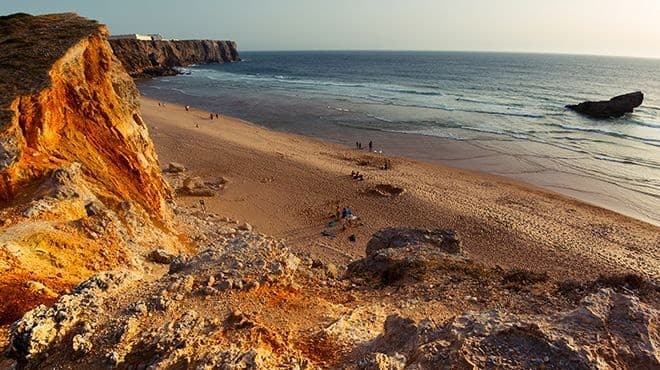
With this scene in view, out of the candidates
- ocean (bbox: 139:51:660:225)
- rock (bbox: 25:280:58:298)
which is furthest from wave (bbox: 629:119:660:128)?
rock (bbox: 25:280:58:298)

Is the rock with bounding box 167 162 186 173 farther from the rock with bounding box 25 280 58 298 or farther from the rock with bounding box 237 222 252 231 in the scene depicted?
the rock with bounding box 25 280 58 298

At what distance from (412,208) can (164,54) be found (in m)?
122

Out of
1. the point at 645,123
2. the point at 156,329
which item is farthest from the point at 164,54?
the point at 156,329

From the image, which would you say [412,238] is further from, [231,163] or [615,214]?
[231,163]

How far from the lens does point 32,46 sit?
1462 centimetres

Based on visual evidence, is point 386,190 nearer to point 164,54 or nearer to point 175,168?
point 175,168

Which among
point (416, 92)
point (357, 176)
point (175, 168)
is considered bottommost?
point (357, 176)

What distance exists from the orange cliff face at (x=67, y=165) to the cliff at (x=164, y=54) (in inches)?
3780

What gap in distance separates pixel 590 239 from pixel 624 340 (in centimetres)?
1917

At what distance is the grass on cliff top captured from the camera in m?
12.9

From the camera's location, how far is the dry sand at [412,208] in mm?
20172

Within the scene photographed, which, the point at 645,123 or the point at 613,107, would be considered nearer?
the point at 645,123

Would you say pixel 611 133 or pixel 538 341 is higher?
pixel 538 341

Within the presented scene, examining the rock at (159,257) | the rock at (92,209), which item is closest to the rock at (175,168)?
the rock at (92,209)
